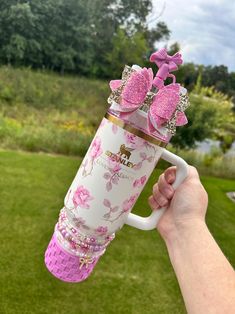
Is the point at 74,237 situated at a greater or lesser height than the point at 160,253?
greater

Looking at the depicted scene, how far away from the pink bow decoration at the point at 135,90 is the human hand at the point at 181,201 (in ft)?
1.11

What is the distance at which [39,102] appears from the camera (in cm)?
1152

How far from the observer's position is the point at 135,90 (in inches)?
41.5

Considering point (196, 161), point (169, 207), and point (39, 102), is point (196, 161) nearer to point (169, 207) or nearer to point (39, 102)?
point (39, 102)

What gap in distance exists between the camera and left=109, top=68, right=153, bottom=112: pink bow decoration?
1049mm

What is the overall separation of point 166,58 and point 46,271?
239cm

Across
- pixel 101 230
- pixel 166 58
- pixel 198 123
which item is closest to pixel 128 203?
pixel 101 230

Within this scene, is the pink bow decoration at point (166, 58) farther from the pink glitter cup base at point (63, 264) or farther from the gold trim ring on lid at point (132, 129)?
the pink glitter cup base at point (63, 264)

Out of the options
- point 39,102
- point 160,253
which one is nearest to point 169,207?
point 160,253

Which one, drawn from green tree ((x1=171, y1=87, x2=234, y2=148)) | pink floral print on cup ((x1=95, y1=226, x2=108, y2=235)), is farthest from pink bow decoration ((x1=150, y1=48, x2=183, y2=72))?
green tree ((x1=171, y1=87, x2=234, y2=148))

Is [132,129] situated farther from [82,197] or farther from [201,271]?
[201,271]

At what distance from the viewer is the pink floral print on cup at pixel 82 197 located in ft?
3.64

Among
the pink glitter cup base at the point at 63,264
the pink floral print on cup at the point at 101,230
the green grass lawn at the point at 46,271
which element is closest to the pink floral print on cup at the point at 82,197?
the pink floral print on cup at the point at 101,230

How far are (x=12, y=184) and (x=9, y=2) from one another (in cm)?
1167
